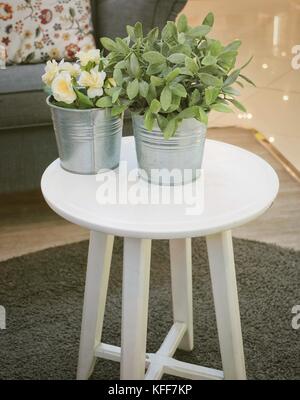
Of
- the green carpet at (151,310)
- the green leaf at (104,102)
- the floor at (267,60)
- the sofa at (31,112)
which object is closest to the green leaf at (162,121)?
the green leaf at (104,102)

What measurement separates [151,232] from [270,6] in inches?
183

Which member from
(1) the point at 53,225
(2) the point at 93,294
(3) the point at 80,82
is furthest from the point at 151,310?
(3) the point at 80,82

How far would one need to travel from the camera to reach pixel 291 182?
7.84ft

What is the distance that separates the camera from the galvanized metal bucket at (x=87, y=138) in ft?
3.82

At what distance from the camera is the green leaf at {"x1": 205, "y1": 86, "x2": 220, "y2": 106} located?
1.08 meters

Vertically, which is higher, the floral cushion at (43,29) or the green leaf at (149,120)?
the green leaf at (149,120)

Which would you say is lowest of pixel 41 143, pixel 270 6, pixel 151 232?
pixel 270 6

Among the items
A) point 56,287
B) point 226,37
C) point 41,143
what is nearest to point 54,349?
point 56,287

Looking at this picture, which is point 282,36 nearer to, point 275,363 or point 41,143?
point 41,143

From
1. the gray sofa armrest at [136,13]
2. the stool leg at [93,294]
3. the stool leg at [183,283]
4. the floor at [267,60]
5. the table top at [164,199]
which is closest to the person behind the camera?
the table top at [164,199]

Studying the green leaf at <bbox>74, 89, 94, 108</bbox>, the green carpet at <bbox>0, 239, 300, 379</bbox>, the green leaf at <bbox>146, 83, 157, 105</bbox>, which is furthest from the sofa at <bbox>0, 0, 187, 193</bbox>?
the green leaf at <bbox>146, 83, 157, 105</bbox>

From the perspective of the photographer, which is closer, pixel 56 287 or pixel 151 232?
pixel 151 232

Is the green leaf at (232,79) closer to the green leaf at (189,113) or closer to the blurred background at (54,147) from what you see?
the green leaf at (189,113)

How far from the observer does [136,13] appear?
6.92 ft
